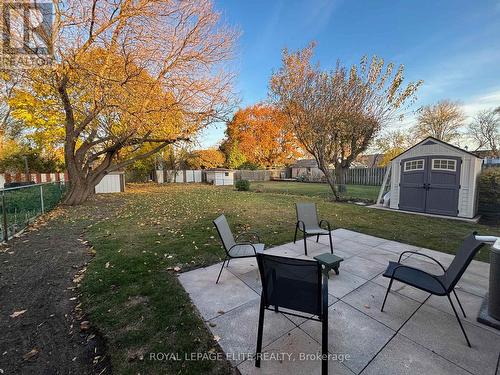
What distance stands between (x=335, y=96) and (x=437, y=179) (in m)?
5.63

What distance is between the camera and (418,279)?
2.56 meters

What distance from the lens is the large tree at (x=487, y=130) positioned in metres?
23.2

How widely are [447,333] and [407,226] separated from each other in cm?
516

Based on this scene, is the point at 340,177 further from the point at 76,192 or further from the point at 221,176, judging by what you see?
the point at 221,176

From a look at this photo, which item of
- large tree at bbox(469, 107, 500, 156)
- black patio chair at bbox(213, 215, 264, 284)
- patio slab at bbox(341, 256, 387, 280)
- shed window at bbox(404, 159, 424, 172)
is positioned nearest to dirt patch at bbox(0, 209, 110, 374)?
black patio chair at bbox(213, 215, 264, 284)

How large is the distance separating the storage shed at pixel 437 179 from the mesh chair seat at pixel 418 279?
7.31 m

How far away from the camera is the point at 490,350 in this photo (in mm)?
1991

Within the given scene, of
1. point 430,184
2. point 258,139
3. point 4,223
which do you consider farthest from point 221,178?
point 4,223

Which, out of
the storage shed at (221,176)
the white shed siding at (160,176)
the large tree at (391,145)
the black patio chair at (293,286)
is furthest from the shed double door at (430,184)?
the white shed siding at (160,176)

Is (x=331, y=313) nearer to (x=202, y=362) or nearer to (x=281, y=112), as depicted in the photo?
(x=202, y=362)

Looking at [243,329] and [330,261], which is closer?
→ [243,329]

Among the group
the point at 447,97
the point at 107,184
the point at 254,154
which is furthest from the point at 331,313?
the point at 447,97

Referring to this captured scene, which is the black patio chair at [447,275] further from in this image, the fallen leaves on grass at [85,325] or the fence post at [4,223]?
the fence post at [4,223]

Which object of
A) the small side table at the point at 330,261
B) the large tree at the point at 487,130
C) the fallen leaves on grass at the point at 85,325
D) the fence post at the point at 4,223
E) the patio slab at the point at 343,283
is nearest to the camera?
the fallen leaves on grass at the point at 85,325
